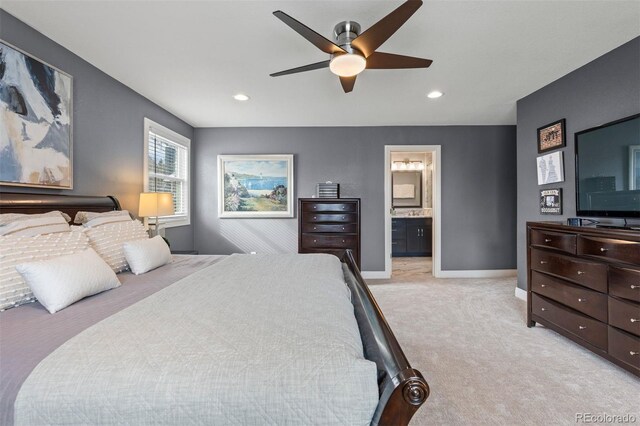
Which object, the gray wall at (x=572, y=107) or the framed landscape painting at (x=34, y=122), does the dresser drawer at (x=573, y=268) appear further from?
the framed landscape painting at (x=34, y=122)

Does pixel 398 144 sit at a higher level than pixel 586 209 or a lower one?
higher

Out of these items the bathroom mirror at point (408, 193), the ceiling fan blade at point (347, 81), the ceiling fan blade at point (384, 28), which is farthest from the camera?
the bathroom mirror at point (408, 193)

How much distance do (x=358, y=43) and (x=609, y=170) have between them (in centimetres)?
228

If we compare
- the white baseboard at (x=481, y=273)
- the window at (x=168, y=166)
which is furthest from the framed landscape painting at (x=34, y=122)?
the white baseboard at (x=481, y=273)

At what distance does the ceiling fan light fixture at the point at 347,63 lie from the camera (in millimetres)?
1832

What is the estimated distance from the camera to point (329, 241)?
161 inches

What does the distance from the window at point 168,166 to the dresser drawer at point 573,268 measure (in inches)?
166

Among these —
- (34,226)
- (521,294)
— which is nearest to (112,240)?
(34,226)

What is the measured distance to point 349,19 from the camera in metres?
1.96

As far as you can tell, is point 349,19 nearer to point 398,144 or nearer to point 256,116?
point 256,116

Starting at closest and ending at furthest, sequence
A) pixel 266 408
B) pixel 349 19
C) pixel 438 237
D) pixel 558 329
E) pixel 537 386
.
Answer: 1. pixel 266 408
2. pixel 537 386
3. pixel 349 19
4. pixel 558 329
5. pixel 438 237

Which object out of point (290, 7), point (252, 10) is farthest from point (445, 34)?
point (252, 10)

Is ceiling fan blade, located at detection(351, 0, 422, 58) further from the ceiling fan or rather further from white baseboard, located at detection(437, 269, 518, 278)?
white baseboard, located at detection(437, 269, 518, 278)

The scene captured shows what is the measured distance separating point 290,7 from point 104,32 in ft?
4.74
